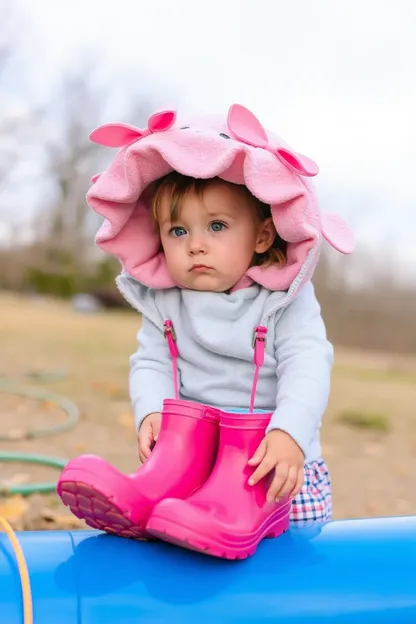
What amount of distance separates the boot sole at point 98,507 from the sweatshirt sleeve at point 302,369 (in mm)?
306

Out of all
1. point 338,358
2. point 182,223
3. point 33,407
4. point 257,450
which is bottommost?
point 338,358

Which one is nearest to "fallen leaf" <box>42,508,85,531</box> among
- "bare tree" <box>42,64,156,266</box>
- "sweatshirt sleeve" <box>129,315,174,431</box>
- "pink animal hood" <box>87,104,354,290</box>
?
"sweatshirt sleeve" <box>129,315,174,431</box>

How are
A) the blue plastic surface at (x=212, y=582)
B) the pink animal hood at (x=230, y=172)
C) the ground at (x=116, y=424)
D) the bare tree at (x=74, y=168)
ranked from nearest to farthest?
the blue plastic surface at (x=212, y=582)
the pink animal hood at (x=230, y=172)
the ground at (x=116, y=424)
the bare tree at (x=74, y=168)

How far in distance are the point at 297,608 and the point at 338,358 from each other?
343 inches

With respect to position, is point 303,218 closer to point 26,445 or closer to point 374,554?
point 374,554

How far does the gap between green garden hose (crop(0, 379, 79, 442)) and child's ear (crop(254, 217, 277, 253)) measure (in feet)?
7.62

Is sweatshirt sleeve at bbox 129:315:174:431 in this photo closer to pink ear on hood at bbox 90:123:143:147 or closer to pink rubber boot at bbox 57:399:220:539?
pink rubber boot at bbox 57:399:220:539

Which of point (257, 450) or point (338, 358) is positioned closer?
point (257, 450)

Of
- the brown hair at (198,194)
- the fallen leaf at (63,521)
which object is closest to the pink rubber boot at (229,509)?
the brown hair at (198,194)

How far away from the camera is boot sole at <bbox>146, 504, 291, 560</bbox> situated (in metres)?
1.23

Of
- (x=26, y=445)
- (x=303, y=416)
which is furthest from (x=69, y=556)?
(x=26, y=445)

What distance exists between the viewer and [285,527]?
1.46m

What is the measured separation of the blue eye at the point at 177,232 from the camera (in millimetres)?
1683

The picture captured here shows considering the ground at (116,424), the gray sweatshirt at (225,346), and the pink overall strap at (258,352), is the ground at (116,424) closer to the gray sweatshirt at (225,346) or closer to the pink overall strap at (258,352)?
the gray sweatshirt at (225,346)
